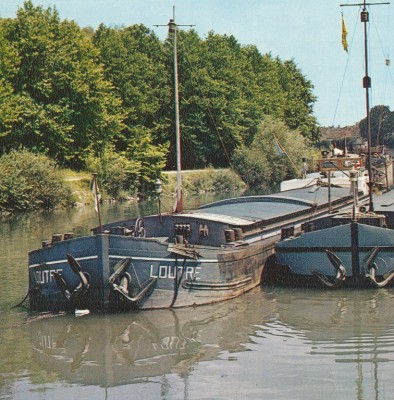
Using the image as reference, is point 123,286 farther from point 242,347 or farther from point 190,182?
point 190,182

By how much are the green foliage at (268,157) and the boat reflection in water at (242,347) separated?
2407 inches

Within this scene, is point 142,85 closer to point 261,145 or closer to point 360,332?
point 261,145

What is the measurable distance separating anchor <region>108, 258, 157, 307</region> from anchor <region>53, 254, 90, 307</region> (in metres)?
0.56

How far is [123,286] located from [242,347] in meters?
3.63

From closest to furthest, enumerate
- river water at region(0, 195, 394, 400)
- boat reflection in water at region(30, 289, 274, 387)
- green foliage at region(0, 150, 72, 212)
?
river water at region(0, 195, 394, 400), boat reflection in water at region(30, 289, 274, 387), green foliage at region(0, 150, 72, 212)

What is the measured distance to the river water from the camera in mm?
12531

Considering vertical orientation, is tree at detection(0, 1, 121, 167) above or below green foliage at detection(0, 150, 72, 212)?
above

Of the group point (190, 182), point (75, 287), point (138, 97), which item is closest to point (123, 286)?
point (75, 287)

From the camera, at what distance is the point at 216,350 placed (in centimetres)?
1498

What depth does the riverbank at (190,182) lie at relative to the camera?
2412 inches

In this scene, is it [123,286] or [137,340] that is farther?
[123,286]

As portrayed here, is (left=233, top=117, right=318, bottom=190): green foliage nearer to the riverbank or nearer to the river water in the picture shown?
the riverbank

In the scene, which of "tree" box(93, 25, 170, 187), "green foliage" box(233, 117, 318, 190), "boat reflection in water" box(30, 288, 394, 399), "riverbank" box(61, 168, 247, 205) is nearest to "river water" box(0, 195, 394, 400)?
"boat reflection in water" box(30, 288, 394, 399)

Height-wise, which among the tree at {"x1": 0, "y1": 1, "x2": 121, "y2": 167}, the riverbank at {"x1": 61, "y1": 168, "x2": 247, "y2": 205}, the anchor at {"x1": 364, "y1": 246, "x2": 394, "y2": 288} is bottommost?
the anchor at {"x1": 364, "y1": 246, "x2": 394, "y2": 288}
